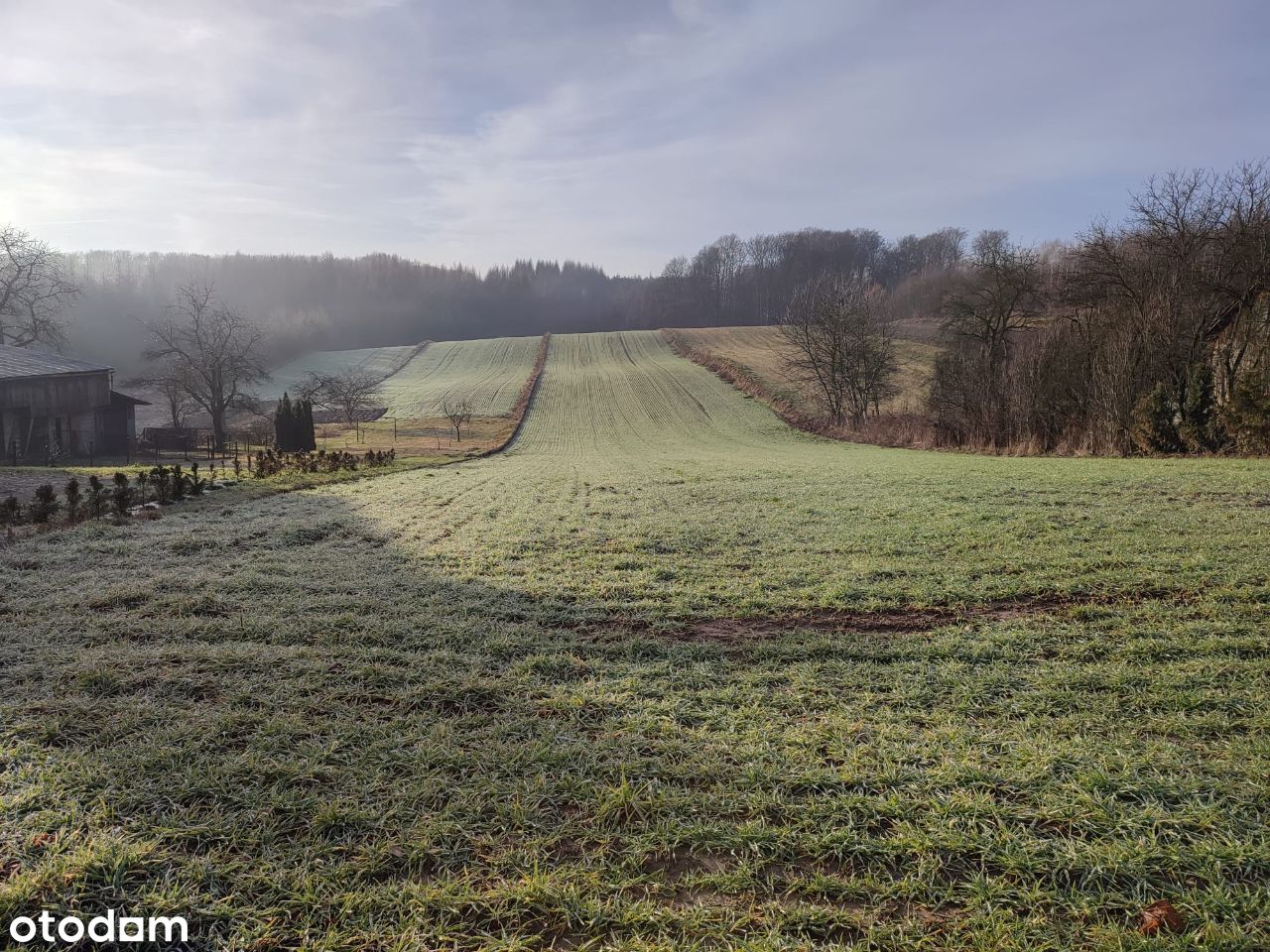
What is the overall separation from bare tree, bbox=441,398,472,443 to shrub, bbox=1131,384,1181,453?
27807 millimetres

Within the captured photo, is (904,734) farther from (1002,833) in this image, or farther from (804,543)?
(804,543)

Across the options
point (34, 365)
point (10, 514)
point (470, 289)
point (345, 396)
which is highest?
point (470, 289)

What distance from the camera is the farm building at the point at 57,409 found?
25.4 m

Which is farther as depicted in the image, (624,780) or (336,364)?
(336,364)

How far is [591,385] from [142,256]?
95352 mm

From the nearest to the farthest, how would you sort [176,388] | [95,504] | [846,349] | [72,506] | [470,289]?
[72,506] < [95,504] < [846,349] < [176,388] < [470,289]

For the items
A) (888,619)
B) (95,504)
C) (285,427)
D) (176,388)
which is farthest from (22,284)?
(888,619)

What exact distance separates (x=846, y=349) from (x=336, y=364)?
55.3m

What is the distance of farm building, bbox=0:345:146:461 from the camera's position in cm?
2539

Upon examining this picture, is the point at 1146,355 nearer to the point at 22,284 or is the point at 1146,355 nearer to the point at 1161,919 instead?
the point at 1161,919

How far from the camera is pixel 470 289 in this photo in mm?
115312

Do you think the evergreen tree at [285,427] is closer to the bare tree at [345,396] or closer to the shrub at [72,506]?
the bare tree at [345,396]

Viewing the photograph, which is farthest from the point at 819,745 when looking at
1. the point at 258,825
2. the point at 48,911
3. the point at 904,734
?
the point at 48,911

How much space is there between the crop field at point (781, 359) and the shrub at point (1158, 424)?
14.6m
